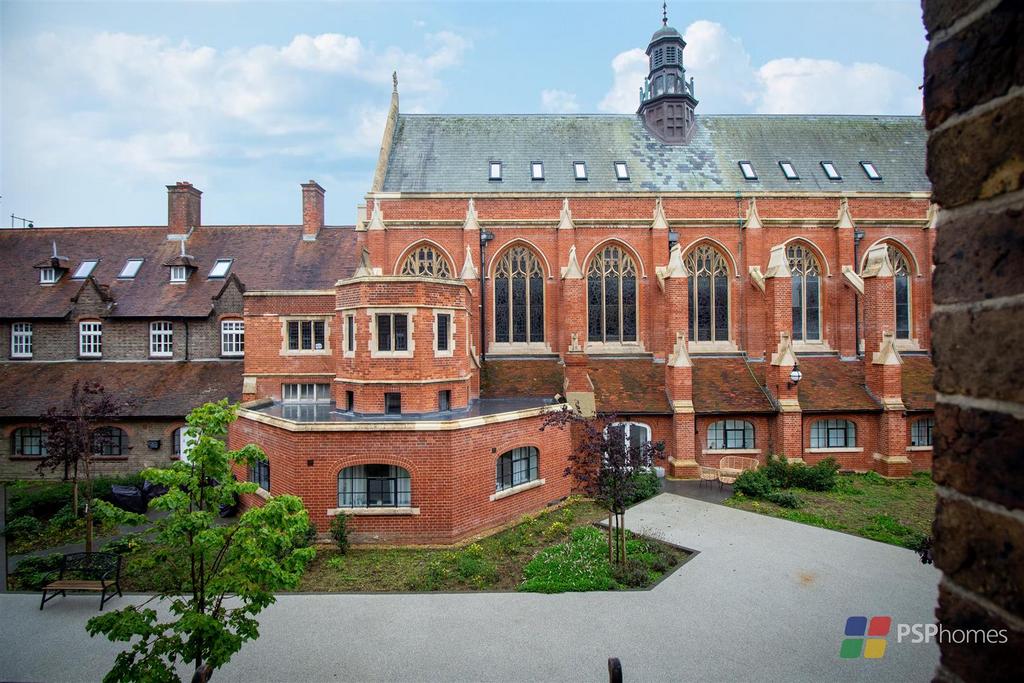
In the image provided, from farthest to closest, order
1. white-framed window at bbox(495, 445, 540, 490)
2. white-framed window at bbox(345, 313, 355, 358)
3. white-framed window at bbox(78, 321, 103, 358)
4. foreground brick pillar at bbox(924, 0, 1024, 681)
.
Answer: white-framed window at bbox(78, 321, 103, 358), white-framed window at bbox(345, 313, 355, 358), white-framed window at bbox(495, 445, 540, 490), foreground brick pillar at bbox(924, 0, 1024, 681)

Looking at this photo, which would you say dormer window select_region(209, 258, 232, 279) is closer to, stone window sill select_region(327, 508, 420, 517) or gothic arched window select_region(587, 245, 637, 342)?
stone window sill select_region(327, 508, 420, 517)

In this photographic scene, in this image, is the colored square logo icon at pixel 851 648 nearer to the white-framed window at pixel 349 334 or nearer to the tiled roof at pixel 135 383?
the white-framed window at pixel 349 334

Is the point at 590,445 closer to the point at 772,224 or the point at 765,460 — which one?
the point at 765,460

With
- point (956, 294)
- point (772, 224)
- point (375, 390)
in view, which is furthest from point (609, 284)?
point (956, 294)

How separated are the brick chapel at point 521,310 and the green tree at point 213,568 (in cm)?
634

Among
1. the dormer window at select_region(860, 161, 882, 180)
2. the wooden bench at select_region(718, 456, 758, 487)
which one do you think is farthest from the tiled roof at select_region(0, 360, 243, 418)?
the dormer window at select_region(860, 161, 882, 180)

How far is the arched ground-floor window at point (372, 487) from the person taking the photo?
13.3 meters

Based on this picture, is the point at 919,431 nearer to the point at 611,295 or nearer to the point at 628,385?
the point at 628,385

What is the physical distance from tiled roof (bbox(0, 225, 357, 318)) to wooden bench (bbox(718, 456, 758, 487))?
709 inches

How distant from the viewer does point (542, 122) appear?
26812 millimetres

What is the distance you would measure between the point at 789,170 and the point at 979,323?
27.6 metres

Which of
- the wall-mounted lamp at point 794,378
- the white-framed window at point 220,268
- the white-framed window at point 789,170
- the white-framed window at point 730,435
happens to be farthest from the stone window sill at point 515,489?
the white-framed window at point 789,170

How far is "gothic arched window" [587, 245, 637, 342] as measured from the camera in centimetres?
2217

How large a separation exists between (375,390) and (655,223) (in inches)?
522
